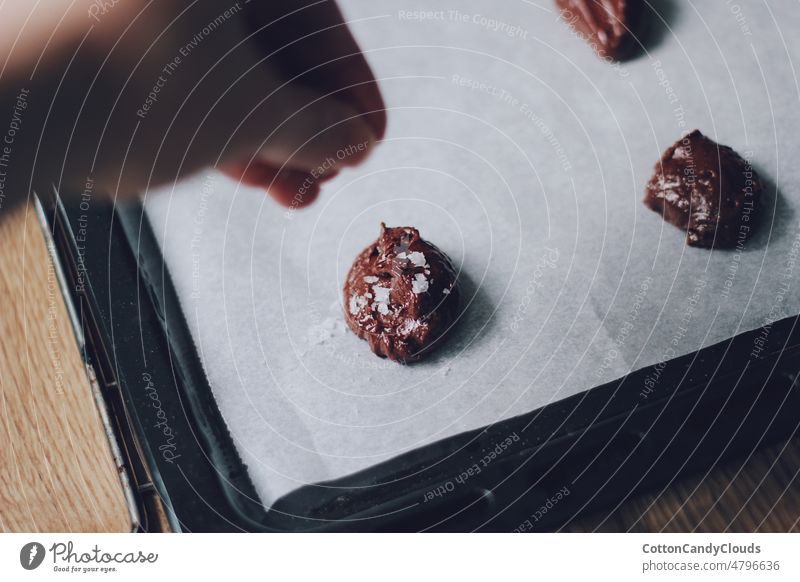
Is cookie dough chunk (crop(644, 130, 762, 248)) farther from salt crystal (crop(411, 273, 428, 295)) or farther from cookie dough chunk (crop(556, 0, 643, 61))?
salt crystal (crop(411, 273, 428, 295))

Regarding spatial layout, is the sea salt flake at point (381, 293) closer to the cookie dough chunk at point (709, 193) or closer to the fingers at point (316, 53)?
the fingers at point (316, 53)

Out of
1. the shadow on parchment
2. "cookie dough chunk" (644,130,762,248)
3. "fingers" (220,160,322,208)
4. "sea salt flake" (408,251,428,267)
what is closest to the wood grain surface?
"fingers" (220,160,322,208)

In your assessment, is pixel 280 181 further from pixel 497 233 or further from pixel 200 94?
pixel 497 233

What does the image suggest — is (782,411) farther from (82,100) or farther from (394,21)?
(82,100)

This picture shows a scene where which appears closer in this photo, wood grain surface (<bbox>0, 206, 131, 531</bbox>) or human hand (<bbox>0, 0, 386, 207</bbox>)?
wood grain surface (<bbox>0, 206, 131, 531</bbox>)

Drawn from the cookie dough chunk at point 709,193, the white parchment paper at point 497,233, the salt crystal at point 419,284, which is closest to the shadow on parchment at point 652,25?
the white parchment paper at point 497,233
